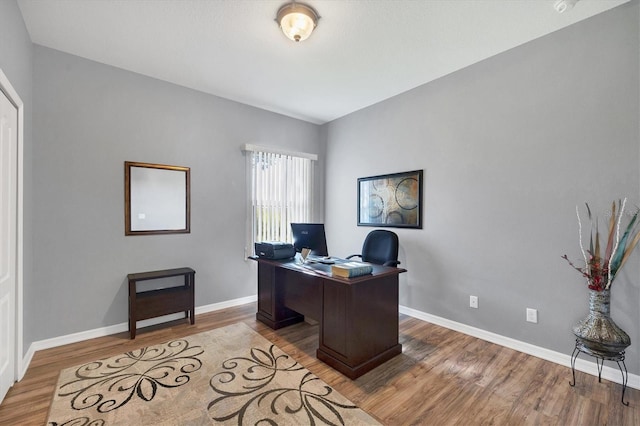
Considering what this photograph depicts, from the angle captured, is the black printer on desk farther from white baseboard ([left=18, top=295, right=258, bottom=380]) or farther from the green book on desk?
white baseboard ([left=18, top=295, right=258, bottom=380])

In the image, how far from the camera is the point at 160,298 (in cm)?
309

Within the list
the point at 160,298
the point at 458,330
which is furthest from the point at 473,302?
the point at 160,298

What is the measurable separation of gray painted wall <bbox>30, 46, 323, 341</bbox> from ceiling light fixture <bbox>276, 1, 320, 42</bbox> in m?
1.92

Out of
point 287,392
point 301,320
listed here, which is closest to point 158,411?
point 287,392

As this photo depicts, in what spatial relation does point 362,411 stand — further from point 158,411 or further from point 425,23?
point 425,23

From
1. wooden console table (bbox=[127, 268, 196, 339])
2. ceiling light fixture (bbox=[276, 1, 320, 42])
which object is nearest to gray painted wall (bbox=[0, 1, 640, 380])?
wooden console table (bbox=[127, 268, 196, 339])

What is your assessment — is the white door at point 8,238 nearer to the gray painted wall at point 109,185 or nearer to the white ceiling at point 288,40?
the gray painted wall at point 109,185

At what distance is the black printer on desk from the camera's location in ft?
10.2

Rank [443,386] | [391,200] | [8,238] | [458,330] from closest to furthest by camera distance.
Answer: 1. [8,238]
2. [443,386]
3. [458,330]
4. [391,200]

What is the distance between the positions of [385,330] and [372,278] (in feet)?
1.81

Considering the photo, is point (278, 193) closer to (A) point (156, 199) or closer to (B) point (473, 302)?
(A) point (156, 199)

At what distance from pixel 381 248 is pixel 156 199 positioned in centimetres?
271

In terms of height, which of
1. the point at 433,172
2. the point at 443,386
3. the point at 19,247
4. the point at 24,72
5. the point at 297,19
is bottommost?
the point at 443,386

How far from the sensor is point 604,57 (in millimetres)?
2258
